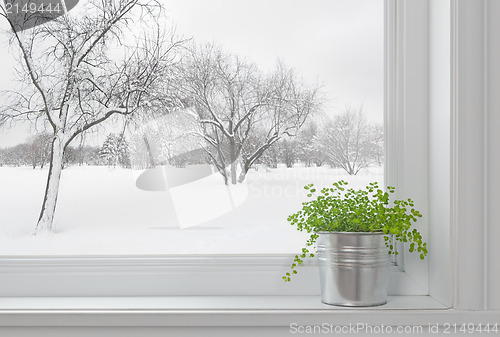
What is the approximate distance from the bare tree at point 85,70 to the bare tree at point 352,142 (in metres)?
0.49

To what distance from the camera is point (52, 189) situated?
170 cm

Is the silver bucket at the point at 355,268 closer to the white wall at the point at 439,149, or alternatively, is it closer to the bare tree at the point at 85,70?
the white wall at the point at 439,149

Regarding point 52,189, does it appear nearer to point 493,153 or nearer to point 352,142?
point 352,142

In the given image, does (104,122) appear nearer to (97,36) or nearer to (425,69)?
(97,36)

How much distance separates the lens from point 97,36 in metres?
1.72

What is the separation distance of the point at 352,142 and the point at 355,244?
36 centimetres

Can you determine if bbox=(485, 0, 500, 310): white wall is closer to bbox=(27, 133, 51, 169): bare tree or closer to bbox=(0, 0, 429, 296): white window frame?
bbox=(0, 0, 429, 296): white window frame

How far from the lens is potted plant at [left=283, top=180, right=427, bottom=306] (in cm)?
146

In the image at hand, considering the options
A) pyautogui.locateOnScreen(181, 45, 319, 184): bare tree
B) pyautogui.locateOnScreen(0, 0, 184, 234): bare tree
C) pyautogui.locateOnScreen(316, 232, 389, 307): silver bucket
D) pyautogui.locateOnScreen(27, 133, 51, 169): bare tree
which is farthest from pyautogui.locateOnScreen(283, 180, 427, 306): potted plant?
pyautogui.locateOnScreen(27, 133, 51, 169): bare tree

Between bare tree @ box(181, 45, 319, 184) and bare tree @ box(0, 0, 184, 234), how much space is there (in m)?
0.11

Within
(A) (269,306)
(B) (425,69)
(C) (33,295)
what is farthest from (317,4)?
(C) (33,295)


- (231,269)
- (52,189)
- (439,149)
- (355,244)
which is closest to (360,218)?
(355,244)

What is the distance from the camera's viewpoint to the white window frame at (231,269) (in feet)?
5.34

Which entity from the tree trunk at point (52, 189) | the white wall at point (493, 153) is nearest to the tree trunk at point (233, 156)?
the tree trunk at point (52, 189)
